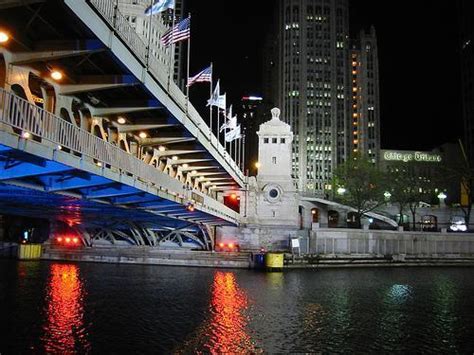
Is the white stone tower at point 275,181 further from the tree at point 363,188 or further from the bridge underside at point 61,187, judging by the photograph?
the bridge underside at point 61,187

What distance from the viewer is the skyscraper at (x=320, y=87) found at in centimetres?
17238

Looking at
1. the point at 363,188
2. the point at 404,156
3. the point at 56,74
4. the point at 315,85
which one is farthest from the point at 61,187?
the point at 315,85

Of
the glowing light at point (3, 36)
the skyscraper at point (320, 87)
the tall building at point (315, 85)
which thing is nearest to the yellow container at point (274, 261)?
the glowing light at point (3, 36)

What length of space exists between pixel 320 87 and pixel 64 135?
169922 millimetres

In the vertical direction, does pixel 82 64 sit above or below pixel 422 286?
above

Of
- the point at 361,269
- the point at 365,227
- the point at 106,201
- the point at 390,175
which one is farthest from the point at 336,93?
the point at 106,201

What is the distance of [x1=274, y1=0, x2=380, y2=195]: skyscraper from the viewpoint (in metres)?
172

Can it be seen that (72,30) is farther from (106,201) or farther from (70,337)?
(106,201)

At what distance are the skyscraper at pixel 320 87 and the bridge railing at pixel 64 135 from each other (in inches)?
5791

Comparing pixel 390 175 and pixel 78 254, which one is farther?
pixel 390 175

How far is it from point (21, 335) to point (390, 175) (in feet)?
261

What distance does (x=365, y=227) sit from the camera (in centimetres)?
6588

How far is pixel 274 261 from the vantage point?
1881 inches

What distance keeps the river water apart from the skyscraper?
135639mm
